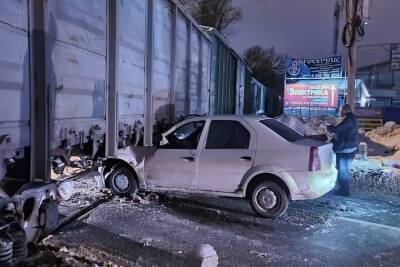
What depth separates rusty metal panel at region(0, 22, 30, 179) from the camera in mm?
3754

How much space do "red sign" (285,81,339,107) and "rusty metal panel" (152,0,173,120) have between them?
26.5 metres

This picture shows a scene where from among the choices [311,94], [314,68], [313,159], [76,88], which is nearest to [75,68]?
[76,88]

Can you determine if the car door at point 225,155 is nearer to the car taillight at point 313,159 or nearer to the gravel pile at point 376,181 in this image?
the car taillight at point 313,159

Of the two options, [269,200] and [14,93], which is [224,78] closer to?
[269,200]

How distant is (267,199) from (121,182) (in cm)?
250

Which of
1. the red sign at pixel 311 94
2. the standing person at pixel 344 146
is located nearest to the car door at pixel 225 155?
the standing person at pixel 344 146

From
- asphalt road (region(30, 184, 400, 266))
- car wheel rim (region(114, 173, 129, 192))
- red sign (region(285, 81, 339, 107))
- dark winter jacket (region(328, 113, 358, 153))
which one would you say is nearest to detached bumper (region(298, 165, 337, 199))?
asphalt road (region(30, 184, 400, 266))

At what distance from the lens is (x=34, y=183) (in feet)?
14.1

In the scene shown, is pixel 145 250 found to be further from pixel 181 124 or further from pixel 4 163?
pixel 181 124

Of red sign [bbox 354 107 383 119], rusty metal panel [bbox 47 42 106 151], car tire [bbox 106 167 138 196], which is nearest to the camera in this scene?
rusty metal panel [bbox 47 42 106 151]

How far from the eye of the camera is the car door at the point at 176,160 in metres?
7.23

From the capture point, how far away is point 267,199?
6793mm

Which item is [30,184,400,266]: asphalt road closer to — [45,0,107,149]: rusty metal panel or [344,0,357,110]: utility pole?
[45,0,107,149]: rusty metal panel

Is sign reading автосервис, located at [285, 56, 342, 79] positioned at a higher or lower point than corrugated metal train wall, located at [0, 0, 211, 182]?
higher
